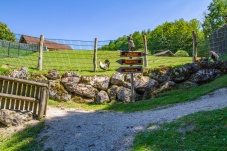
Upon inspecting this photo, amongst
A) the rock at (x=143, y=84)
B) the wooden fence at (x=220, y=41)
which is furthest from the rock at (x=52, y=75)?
the wooden fence at (x=220, y=41)

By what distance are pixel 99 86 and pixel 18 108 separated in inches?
193

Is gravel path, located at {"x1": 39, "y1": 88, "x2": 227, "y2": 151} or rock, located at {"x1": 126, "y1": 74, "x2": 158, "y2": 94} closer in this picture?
gravel path, located at {"x1": 39, "y1": 88, "x2": 227, "y2": 151}

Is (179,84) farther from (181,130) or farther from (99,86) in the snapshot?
(181,130)

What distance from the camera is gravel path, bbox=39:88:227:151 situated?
20.9 feet

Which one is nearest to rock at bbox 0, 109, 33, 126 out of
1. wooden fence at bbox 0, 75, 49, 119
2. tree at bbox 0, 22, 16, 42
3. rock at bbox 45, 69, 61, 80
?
wooden fence at bbox 0, 75, 49, 119

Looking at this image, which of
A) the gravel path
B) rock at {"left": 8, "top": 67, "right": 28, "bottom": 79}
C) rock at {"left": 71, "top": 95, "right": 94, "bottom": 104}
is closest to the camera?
the gravel path

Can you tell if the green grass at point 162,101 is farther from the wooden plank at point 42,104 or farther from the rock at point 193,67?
the wooden plank at point 42,104

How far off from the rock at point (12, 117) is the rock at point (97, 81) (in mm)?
4617

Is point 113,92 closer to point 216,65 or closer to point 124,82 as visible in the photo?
point 124,82

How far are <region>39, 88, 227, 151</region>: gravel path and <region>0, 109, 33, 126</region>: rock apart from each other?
874 mm

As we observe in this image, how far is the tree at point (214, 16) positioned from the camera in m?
54.8

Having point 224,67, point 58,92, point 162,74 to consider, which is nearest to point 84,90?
point 58,92

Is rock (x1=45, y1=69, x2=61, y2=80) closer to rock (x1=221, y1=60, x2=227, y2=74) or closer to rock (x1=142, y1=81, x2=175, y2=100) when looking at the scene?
rock (x1=142, y1=81, x2=175, y2=100)

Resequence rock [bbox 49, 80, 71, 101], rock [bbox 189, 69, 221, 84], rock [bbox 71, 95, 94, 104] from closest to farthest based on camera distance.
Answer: rock [bbox 49, 80, 71, 101] → rock [bbox 71, 95, 94, 104] → rock [bbox 189, 69, 221, 84]
